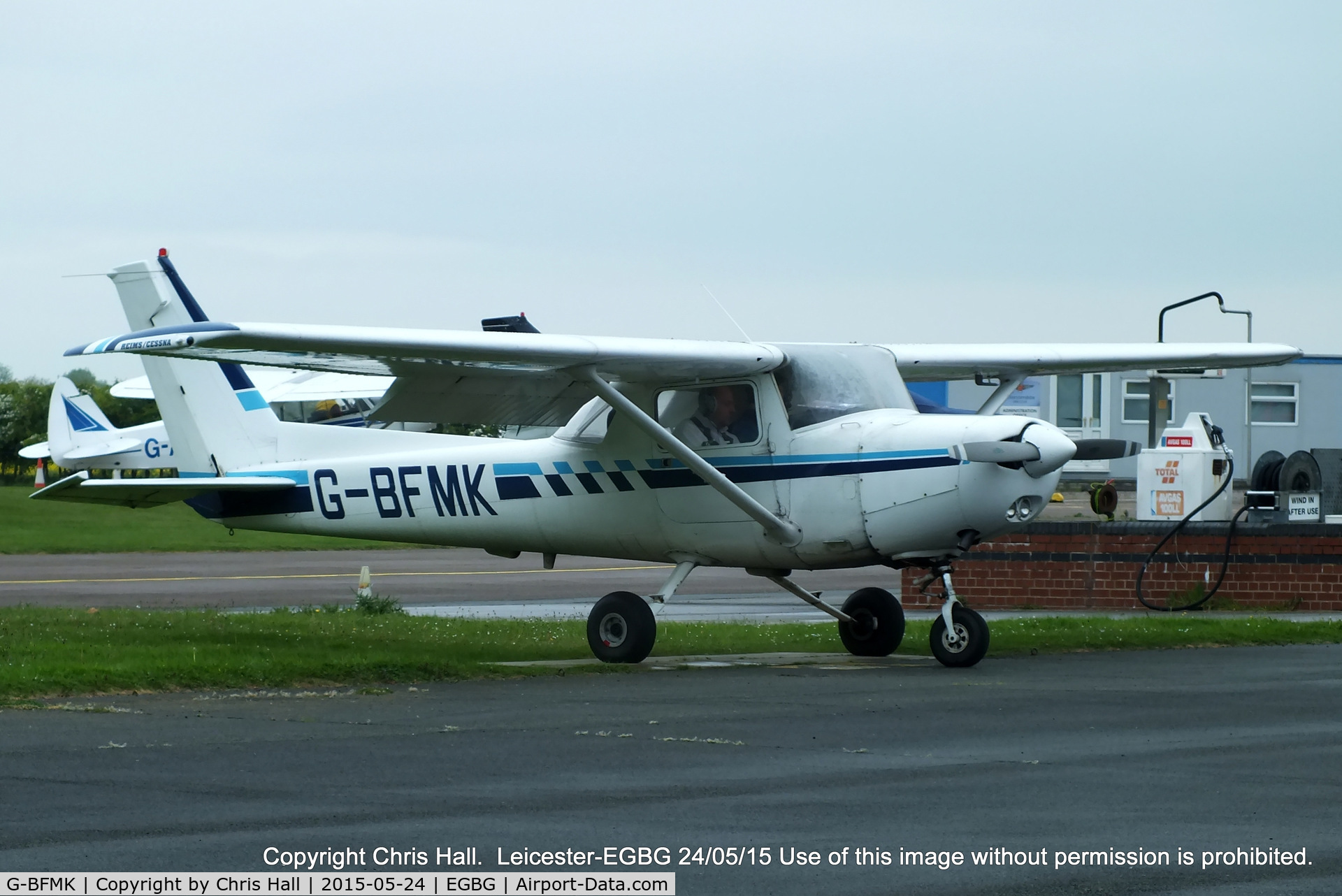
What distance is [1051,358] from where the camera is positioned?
1590 centimetres

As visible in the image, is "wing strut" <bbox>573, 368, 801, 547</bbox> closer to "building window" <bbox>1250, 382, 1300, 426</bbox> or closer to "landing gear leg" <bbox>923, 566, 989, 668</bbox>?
"landing gear leg" <bbox>923, 566, 989, 668</bbox>

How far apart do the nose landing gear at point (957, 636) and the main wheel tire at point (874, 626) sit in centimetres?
117

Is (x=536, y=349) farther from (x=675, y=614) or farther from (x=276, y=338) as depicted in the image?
(x=675, y=614)

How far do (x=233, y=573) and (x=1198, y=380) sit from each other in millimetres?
22955

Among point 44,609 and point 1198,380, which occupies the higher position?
point 1198,380

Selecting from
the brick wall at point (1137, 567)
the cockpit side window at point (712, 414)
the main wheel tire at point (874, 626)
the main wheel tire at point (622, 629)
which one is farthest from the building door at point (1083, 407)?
the main wheel tire at point (622, 629)

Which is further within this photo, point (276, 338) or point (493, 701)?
point (276, 338)

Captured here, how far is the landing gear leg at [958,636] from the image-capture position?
1302cm

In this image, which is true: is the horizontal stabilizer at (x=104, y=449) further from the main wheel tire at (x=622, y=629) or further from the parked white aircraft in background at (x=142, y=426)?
the main wheel tire at (x=622, y=629)

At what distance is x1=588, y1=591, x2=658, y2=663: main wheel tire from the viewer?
1338cm

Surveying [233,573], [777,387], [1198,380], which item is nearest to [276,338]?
[777,387]

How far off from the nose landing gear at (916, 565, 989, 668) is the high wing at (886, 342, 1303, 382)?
8.08 feet

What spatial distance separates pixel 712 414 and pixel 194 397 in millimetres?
5572

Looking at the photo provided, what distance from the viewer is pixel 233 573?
28188mm
